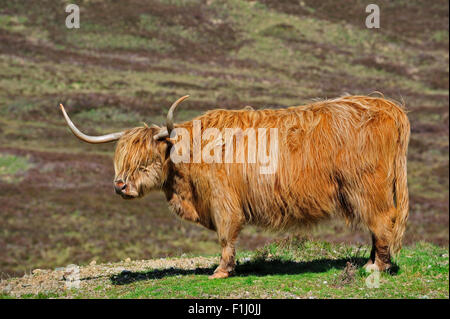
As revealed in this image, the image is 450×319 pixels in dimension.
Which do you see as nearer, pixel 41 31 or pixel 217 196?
pixel 217 196

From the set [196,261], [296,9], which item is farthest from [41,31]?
[196,261]

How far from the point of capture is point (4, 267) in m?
14.3

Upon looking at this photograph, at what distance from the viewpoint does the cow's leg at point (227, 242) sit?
6406mm

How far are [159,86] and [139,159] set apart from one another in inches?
1682

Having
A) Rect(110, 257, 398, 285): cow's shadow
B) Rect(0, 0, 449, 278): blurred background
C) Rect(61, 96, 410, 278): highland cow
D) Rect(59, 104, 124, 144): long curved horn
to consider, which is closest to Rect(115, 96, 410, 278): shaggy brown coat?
Rect(61, 96, 410, 278): highland cow

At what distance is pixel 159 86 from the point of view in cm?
4850

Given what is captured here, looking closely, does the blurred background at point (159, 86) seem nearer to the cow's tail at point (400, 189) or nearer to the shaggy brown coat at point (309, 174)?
the shaggy brown coat at point (309, 174)

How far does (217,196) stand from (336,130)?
160 centimetres

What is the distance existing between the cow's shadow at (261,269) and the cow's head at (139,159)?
1110mm

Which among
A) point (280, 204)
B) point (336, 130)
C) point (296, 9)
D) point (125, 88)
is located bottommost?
point (280, 204)

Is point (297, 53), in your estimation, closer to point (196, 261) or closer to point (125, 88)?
point (125, 88)

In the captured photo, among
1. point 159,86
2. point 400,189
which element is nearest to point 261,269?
point 400,189

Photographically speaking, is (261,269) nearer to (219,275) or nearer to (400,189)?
(219,275)

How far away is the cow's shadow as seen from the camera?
6743 millimetres
